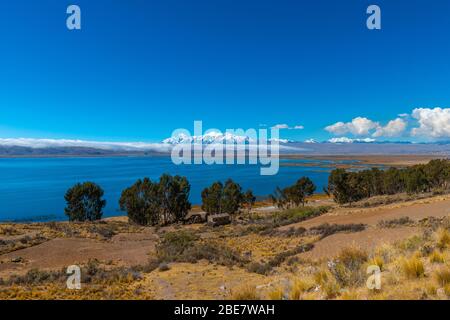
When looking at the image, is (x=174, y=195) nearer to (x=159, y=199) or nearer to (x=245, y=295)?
(x=159, y=199)

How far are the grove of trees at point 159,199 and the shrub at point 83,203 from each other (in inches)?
167

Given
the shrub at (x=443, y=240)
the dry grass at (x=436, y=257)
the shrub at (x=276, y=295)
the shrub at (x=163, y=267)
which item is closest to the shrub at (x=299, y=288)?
the shrub at (x=276, y=295)

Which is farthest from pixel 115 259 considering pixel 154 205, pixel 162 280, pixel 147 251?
pixel 154 205

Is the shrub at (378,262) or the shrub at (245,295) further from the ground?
the shrub at (378,262)

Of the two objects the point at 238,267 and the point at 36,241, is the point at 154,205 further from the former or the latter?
the point at 238,267

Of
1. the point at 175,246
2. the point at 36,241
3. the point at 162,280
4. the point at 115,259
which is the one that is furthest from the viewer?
the point at 36,241

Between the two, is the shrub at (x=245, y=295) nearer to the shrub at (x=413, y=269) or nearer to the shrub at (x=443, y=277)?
the shrub at (x=413, y=269)

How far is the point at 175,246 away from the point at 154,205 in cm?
3074

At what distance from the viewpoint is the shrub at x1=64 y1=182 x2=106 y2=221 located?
50656 millimetres

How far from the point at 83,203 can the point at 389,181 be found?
178 ft

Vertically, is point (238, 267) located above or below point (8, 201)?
above

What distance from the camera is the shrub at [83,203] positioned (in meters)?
50.7

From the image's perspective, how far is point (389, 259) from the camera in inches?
371

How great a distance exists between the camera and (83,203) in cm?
5128
